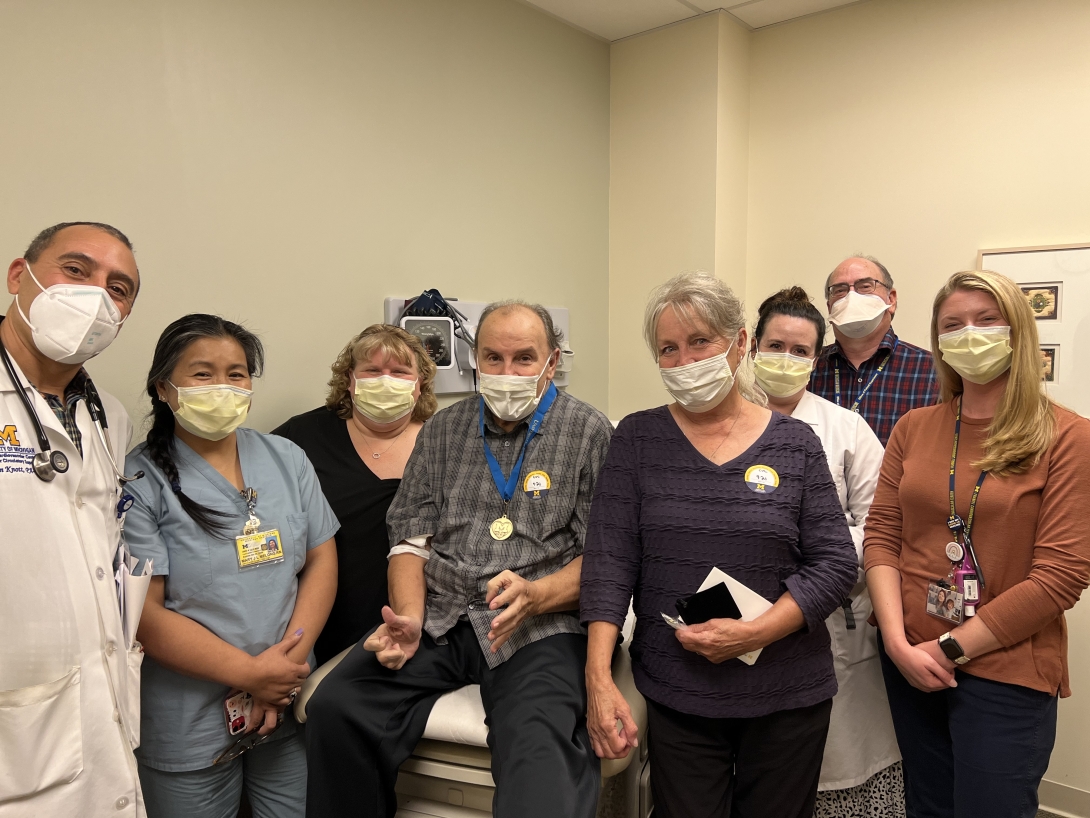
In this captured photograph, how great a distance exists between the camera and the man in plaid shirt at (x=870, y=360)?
2.29 m

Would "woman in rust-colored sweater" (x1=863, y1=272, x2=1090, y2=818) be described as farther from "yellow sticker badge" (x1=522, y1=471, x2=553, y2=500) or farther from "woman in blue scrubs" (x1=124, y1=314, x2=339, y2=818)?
"woman in blue scrubs" (x1=124, y1=314, x2=339, y2=818)

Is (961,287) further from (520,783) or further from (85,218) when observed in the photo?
(85,218)

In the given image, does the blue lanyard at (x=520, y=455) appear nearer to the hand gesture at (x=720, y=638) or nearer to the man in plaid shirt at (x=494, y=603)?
the man in plaid shirt at (x=494, y=603)

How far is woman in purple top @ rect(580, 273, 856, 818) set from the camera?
4.90 feet

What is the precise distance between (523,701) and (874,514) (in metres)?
0.98

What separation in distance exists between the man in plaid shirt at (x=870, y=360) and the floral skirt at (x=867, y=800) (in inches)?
39.6

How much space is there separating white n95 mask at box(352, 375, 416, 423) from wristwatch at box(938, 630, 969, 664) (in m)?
1.51

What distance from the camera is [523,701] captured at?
5.01 ft

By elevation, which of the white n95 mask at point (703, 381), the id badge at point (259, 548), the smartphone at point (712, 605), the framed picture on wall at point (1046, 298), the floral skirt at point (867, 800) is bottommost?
the floral skirt at point (867, 800)

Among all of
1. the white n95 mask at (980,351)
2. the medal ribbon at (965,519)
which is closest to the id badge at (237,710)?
the medal ribbon at (965,519)

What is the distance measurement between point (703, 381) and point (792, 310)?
2.30 ft

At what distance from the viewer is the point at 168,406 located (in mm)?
1785

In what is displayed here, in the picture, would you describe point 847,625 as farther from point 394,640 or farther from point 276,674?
point 276,674

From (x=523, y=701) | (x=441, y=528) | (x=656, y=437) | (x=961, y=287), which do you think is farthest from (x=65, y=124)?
(x=961, y=287)
